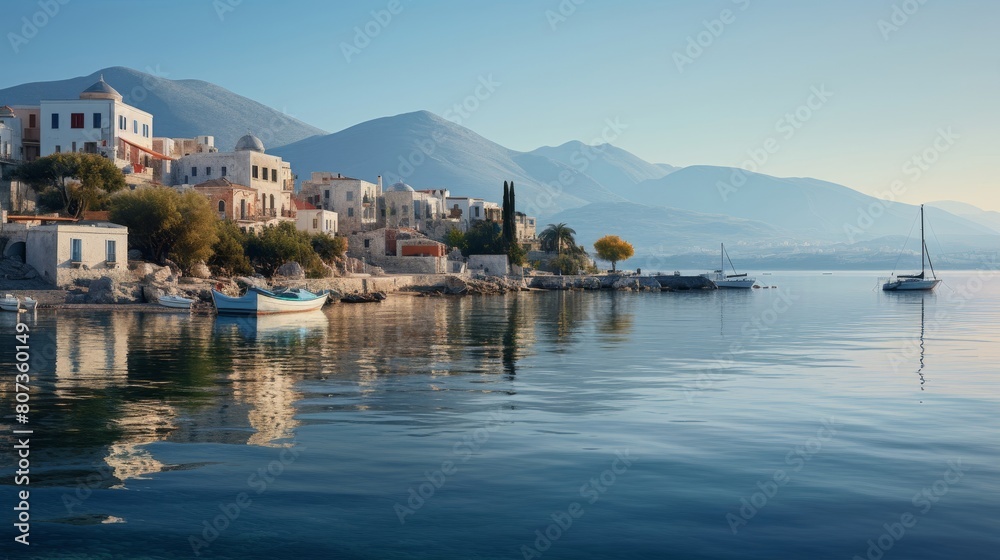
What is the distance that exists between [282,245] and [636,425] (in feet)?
191

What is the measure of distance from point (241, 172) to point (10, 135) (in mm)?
19637

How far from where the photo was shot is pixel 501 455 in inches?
566

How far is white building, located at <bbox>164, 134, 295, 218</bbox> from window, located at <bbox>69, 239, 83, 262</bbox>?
1037 inches

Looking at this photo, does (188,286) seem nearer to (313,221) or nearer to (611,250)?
(313,221)

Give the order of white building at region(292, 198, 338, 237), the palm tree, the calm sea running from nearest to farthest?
the calm sea < white building at region(292, 198, 338, 237) < the palm tree

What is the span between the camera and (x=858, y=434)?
650 inches

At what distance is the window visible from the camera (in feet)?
183

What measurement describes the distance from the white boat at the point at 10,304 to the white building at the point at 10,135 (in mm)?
29954

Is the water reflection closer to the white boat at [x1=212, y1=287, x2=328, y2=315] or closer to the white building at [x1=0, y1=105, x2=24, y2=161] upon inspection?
the white boat at [x1=212, y1=287, x2=328, y2=315]

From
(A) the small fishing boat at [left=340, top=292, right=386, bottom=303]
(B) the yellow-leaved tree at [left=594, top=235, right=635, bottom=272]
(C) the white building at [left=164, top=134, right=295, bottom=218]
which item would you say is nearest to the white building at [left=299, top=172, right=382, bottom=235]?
(C) the white building at [left=164, top=134, right=295, bottom=218]

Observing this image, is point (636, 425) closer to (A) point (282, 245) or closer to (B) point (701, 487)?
(B) point (701, 487)

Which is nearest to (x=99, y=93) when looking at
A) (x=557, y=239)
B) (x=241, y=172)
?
(x=241, y=172)

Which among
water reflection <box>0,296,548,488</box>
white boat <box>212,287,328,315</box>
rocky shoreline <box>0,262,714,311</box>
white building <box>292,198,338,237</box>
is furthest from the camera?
white building <box>292,198,338,237</box>

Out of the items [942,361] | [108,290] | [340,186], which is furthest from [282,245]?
[942,361]
